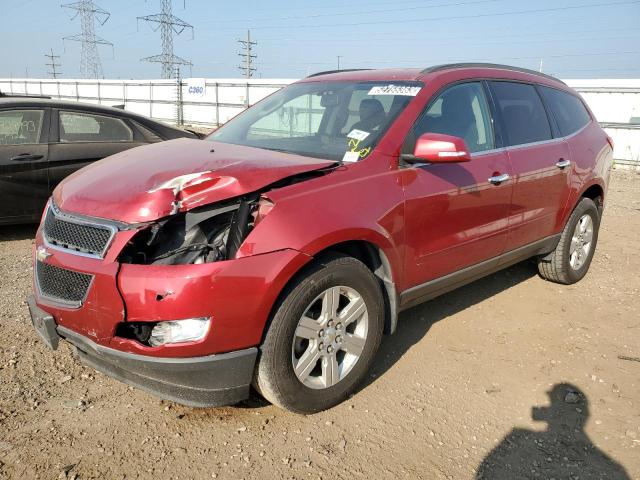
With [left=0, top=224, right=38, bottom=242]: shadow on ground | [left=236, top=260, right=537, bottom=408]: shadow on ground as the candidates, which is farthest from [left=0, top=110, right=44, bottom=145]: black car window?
[left=236, top=260, right=537, bottom=408]: shadow on ground

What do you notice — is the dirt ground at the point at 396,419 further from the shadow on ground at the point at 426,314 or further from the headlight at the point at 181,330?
the headlight at the point at 181,330

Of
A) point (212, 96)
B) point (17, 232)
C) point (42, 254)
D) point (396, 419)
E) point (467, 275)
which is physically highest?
point (212, 96)

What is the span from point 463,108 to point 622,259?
3.52 metres

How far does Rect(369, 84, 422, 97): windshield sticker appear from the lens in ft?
11.0

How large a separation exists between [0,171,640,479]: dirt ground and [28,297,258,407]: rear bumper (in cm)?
32

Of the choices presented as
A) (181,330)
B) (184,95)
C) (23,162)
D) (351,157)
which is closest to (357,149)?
(351,157)

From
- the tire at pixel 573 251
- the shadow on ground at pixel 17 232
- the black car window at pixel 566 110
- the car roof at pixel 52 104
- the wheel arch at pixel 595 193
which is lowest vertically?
the shadow on ground at pixel 17 232

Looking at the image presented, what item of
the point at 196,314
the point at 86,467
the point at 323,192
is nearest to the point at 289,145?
the point at 323,192

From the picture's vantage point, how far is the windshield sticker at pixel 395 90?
3.35 m

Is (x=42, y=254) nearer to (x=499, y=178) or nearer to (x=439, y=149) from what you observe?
(x=439, y=149)

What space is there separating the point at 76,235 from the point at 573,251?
170 inches

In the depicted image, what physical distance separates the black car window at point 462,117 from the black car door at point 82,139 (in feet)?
13.6

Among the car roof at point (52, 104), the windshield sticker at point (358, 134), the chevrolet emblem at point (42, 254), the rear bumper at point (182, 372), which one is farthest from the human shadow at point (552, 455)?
the car roof at point (52, 104)

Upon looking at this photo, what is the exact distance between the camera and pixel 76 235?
8.39 feet
